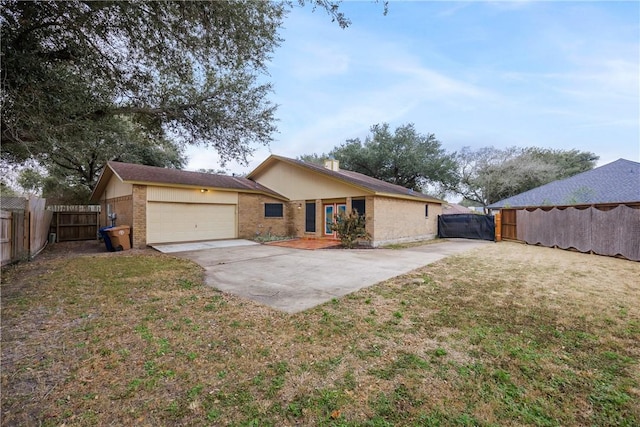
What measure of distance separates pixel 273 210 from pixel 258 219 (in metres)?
1.00

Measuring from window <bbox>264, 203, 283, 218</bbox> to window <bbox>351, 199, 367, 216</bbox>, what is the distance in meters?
4.64

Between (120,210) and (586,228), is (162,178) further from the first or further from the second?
(586,228)

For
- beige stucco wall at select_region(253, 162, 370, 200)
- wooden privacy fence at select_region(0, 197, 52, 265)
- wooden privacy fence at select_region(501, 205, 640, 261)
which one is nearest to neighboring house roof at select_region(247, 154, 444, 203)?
beige stucco wall at select_region(253, 162, 370, 200)

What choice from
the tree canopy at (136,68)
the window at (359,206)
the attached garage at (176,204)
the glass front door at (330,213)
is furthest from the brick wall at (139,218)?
the window at (359,206)

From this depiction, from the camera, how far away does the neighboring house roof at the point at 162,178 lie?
434 inches

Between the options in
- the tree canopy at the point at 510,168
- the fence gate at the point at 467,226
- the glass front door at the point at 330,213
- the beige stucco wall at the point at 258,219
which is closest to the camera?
the glass front door at the point at 330,213

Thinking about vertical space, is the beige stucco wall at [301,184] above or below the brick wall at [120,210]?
above

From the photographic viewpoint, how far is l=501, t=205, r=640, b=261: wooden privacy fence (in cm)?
845

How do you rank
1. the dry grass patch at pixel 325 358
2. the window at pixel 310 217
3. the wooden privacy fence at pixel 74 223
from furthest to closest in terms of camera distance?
the window at pixel 310 217, the wooden privacy fence at pixel 74 223, the dry grass patch at pixel 325 358

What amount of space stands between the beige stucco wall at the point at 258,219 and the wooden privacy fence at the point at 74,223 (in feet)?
27.6

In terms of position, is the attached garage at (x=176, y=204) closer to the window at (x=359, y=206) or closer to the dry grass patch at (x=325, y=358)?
the window at (x=359, y=206)

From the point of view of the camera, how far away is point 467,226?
622 inches

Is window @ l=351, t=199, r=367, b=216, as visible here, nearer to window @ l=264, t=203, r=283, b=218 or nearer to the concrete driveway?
the concrete driveway

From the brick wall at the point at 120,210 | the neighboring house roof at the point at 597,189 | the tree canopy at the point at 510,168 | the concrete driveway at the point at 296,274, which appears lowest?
the concrete driveway at the point at 296,274
